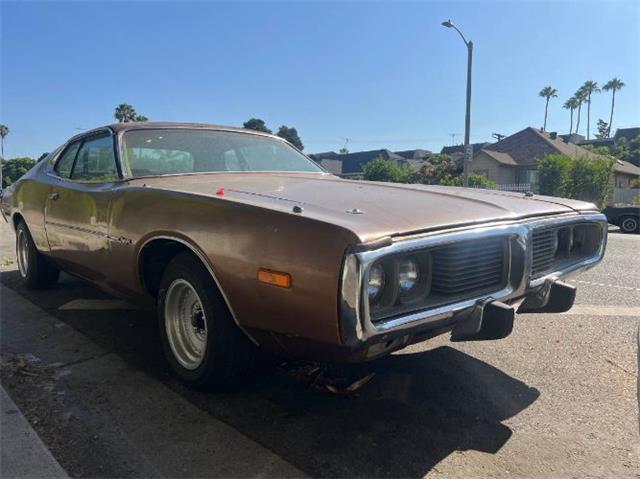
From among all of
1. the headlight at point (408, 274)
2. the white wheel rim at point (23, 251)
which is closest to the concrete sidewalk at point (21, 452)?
the headlight at point (408, 274)

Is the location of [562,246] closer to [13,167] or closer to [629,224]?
[629,224]

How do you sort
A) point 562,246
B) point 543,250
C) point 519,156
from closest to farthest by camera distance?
point 543,250, point 562,246, point 519,156

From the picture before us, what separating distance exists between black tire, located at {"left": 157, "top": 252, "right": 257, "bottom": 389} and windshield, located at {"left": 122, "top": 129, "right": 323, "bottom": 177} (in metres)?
1.04

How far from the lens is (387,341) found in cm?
219

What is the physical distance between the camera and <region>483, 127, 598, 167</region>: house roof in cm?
4097

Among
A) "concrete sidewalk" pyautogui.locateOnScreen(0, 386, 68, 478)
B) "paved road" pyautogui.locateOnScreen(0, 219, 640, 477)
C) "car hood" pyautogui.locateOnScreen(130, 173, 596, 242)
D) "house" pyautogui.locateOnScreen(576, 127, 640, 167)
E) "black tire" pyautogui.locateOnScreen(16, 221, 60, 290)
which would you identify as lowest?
"concrete sidewalk" pyautogui.locateOnScreen(0, 386, 68, 478)

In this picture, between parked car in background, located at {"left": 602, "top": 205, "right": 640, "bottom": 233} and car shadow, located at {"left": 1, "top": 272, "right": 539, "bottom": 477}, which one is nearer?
car shadow, located at {"left": 1, "top": 272, "right": 539, "bottom": 477}

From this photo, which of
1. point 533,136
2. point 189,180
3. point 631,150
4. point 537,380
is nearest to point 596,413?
point 537,380

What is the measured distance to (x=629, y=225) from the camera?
49.6 ft

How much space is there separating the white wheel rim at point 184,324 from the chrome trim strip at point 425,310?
1.16m

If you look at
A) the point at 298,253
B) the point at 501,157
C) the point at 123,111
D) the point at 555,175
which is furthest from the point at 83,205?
the point at 123,111

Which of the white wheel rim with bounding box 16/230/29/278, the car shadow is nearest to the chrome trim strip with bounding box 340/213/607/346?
the car shadow

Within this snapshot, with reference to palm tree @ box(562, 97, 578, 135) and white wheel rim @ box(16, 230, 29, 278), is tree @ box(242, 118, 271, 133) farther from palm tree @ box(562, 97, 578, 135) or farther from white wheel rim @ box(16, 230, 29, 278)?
palm tree @ box(562, 97, 578, 135)

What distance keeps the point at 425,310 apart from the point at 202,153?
7.55 feet
